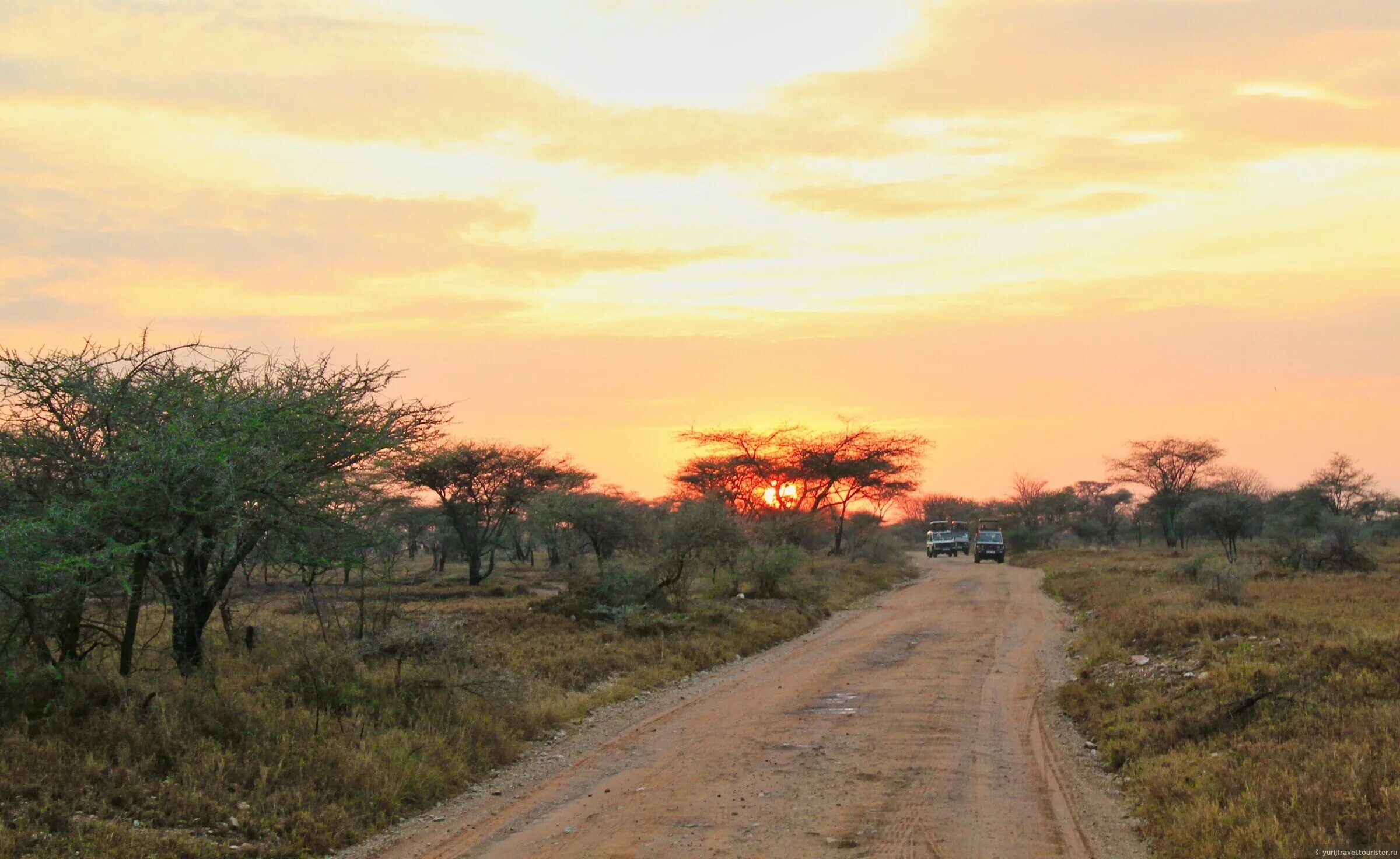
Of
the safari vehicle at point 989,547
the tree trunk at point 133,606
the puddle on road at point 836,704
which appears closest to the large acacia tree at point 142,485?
the tree trunk at point 133,606

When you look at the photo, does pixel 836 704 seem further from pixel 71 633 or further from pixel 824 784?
pixel 71 633

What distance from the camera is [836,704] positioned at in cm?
1324

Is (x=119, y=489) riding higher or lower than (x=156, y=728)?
higher

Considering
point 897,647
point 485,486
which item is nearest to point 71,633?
point 897,647

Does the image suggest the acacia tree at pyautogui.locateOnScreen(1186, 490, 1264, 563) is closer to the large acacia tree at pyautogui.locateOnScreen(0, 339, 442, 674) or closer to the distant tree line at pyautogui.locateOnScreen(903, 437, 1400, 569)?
the distant tree line at pyautogui.locateOnScreen(903, 437, 1400, 569)

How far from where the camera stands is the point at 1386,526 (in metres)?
62.3

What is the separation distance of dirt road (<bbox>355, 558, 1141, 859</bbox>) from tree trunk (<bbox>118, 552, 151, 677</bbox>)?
12.4 ft

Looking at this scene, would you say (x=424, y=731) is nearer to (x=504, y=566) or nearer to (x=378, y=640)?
(x=378, y=640)

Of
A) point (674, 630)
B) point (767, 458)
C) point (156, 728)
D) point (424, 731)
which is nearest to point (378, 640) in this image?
point (424, 731)

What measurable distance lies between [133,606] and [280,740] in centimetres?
211

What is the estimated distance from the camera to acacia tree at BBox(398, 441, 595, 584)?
38.9m

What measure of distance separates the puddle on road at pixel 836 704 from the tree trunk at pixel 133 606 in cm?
764

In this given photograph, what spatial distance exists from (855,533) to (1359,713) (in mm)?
63917

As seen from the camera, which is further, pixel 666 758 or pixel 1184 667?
pixel 1184 667
